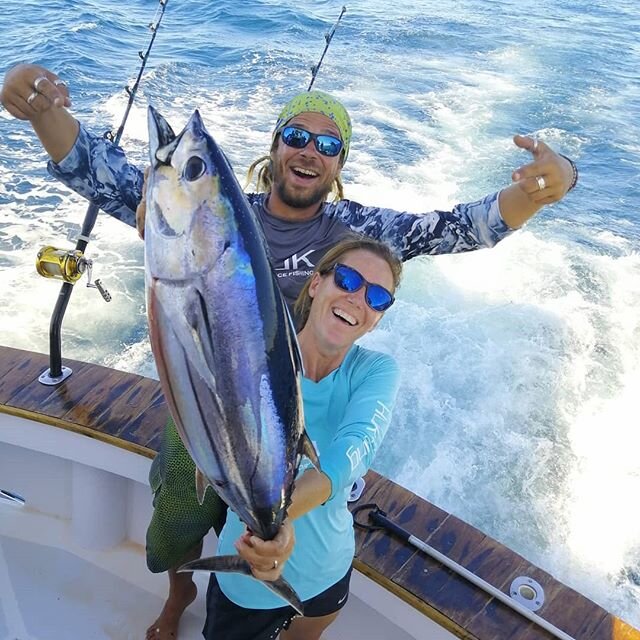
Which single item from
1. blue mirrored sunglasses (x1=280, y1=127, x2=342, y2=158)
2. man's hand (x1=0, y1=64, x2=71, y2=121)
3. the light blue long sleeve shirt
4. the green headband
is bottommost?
the light blue long sleeve shirt

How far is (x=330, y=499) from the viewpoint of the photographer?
135 cm

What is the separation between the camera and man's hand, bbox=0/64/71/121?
1408mm

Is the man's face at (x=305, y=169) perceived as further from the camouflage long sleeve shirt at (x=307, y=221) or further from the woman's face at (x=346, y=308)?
the woman's face at (x=346, y=308)

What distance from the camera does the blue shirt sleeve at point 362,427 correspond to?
1239 mm

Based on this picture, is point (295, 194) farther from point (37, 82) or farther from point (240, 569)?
point (240, 569)

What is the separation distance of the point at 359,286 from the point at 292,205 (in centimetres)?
58

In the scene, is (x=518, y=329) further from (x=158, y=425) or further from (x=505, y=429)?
(x=158, y=425)

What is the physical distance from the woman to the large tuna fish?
0.24 metres

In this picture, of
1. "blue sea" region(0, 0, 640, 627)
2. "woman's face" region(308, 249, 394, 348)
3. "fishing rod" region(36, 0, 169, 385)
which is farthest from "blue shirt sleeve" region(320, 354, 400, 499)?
"blue sea" region(0, 0, 640, 627)

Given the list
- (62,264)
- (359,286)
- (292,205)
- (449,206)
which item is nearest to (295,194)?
(292,205)

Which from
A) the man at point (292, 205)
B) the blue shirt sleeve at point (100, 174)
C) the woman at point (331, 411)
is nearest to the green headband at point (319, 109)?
the man at point (292, 205)

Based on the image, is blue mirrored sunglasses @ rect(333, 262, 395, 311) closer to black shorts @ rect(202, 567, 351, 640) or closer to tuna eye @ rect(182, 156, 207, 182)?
tuna eye @ rect(182, 156, 207, 182)

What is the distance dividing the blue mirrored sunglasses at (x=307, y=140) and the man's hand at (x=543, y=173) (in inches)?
21.7

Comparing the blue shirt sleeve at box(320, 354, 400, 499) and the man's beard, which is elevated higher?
the man's beard
